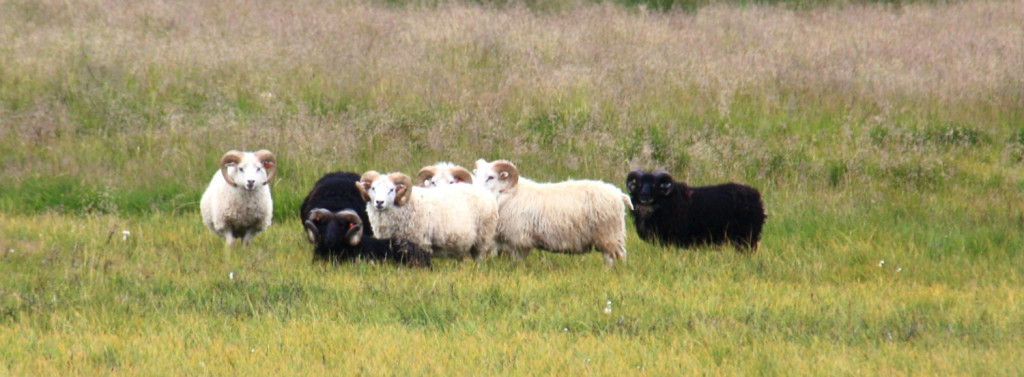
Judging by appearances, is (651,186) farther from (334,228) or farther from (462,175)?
(334,228)

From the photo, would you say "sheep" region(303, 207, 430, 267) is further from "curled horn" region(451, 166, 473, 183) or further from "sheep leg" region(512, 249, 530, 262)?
"curled horn" region(451, 166, 473, 183)

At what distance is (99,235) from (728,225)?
239 inches

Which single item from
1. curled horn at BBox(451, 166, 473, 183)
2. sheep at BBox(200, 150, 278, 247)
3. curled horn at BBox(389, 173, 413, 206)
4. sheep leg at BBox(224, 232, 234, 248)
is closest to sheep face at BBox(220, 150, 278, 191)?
sheep at BBox(200, 150, 278, 247)

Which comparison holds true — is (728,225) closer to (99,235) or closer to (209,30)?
(99,235)

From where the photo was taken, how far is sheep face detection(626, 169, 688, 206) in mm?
10617

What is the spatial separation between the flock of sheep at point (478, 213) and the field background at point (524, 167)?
29 centimetres

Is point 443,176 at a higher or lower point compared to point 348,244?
higher

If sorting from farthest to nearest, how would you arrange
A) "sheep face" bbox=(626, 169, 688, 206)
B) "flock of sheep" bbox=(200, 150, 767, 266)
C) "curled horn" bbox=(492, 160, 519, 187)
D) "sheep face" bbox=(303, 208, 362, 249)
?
"sheep face" bbox=(626, 169, 688, 206) < "curled horn" bbox=(492, 160, 519, 187) < "flock of sheep" bbox=(200, 150, 767, 266) < "sheep face" bbox=(303, 208, 362, 249)

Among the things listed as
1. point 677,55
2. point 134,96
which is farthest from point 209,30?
point 677,55

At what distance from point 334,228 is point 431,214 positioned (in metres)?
Answer: 0.98

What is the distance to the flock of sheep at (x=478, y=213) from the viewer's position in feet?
31.9

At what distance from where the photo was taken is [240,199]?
10406 millimetres

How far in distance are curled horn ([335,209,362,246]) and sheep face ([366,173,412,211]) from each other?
241 mm

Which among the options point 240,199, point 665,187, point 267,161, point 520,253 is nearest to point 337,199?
point 267,161
